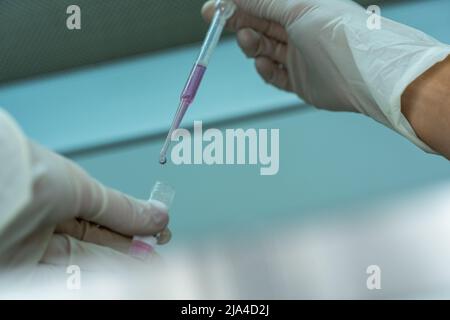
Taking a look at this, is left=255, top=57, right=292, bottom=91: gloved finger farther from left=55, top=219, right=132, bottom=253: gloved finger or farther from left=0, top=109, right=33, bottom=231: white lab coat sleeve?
left=0, top=109, right=33, bottom=231: white lab coat sleeve

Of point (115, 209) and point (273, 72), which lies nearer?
point (115, 209)

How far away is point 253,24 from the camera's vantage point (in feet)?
4.44

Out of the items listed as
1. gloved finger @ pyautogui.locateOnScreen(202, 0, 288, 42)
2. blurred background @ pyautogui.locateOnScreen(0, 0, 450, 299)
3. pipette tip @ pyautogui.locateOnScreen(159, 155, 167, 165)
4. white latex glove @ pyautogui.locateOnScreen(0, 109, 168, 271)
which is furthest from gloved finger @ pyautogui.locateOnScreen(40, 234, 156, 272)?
gloved finger @ pyautogui.locateOnScreen(202, 0, 288, 42)

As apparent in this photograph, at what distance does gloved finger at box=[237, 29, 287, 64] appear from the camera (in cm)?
134

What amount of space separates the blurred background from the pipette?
6 centimetres

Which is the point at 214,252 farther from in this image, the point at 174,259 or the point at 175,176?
the point at 175,176

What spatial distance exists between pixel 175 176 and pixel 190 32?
371 mm

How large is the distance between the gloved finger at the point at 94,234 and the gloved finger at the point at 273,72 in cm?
61

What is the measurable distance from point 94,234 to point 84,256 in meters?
0.04

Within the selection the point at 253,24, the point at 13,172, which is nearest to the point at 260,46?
the point at 253,24

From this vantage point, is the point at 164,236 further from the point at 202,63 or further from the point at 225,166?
the point at 202,63

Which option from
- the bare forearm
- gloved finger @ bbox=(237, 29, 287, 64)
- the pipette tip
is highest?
gloved finger @ bbox=(237, 29, 287, 64)
